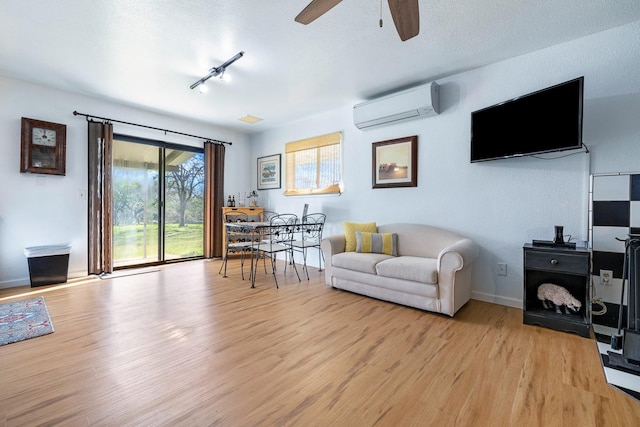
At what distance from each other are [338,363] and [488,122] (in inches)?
108

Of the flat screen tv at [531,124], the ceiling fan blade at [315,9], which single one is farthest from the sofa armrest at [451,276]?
the ceiling fan blade at [315,9]

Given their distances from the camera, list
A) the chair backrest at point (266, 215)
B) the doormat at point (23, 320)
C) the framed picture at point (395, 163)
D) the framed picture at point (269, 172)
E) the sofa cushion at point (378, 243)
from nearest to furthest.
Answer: the doormat at point (23, 320), the sofa cushion at point (378, 243), the framed picture at point (395, 163), the framed picture at point (269, 172), the chair backrest at point (266, 215)

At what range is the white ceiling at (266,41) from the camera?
83.8 inches

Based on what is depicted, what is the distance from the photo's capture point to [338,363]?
5.82 feet

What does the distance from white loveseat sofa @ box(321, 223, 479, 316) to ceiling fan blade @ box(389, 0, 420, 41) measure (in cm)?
181

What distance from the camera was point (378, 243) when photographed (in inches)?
133

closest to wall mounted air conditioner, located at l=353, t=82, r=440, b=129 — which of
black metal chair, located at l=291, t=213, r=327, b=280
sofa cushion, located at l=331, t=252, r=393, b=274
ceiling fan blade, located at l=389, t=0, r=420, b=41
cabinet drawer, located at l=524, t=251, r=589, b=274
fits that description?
ceiling fan blade, located at l=389, t=0, r=420, b=41

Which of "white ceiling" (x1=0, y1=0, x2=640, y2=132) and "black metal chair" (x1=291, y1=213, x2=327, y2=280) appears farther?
"black metal chair" (x1=291, y1=213, x2=327, y2=280)

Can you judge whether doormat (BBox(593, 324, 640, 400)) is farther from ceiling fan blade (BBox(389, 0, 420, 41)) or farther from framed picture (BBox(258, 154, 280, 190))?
framed picture (BBox(258, 154, 280, 190))

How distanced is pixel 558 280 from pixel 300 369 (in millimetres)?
2430

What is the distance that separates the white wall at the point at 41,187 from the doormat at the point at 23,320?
3.49 feet

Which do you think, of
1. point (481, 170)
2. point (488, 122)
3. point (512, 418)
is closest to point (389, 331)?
point (512, 418)

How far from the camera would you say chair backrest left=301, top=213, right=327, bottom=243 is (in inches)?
175

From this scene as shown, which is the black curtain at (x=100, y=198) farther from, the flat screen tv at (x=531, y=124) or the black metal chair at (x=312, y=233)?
the flat screen tv at (x=531, y=124)
